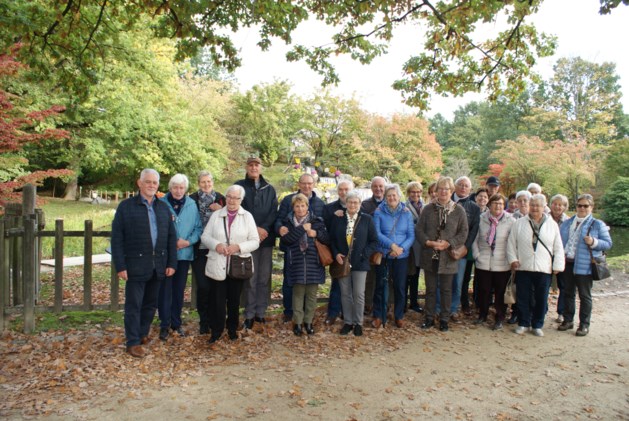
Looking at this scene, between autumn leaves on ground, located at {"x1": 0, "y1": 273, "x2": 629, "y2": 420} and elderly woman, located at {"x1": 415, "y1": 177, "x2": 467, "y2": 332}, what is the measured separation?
0.36 m

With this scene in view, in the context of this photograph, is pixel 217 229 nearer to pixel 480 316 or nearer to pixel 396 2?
pixel 480 316

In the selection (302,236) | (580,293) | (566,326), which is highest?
(302,236)

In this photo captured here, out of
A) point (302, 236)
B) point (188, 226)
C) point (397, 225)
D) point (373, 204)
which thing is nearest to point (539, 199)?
point (397, 225)

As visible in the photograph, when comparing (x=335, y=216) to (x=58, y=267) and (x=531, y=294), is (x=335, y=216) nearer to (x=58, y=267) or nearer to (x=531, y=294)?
(x=531, y=294)

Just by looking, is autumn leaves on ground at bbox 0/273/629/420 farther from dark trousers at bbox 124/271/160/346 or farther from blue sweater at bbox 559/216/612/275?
blue sweater at bbox 559/216/612/275

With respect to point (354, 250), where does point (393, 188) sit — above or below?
above

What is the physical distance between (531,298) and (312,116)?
2260 cm

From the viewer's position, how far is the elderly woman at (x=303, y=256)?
209 inches

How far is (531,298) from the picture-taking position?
591 cm

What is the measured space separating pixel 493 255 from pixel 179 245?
13.2 ft

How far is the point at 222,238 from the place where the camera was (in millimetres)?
4922

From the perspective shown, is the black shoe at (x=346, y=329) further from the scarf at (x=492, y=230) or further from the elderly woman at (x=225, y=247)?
the scarf at (x=492, y=230)

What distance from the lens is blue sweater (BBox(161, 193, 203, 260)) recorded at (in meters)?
5.16

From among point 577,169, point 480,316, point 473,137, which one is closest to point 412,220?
point 480,316
